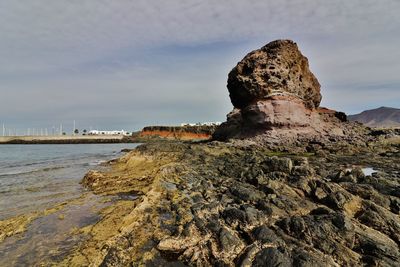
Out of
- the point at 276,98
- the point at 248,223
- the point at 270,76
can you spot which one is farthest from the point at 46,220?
the point at 270,76

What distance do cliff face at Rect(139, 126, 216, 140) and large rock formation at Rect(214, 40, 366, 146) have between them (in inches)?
2924

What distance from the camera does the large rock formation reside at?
3092cm

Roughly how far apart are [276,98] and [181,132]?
85.7 meters

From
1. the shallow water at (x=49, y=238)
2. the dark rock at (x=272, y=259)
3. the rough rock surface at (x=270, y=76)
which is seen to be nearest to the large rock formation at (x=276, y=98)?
the rough rock surface at (x=270, y=76)

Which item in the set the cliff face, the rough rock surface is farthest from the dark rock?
the cliff face

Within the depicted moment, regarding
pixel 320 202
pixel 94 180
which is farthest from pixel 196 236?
pixel 94 180

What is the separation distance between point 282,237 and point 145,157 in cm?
1433

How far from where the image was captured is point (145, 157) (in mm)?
19938

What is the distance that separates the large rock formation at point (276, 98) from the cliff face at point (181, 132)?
74.3m

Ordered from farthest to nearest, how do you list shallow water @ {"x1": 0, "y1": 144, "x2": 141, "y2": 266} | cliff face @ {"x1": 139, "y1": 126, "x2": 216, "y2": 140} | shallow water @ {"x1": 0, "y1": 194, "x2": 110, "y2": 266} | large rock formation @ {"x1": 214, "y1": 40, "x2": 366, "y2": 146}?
cliff face @ {"x1": 139, "y1": 126, "x2": 216, "y2": 140}, large rock formation @ {"x1": 214, "y1": 40, "x2": 366, "y2": 146}, shallow water @ {"x1": 0, "y1": 144, "x2": 141, "y2": 266}, shallow water @ {"x1": 0, "y1": 194, "x2": 110, "y2": 266}

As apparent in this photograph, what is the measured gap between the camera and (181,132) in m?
115

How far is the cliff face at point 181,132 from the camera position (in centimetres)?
11212

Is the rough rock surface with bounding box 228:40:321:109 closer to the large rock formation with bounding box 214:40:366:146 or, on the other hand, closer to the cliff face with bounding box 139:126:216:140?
the large rock formation with bounding box 214:40:366:146

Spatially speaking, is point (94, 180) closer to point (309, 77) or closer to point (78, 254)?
point (78, 254)
